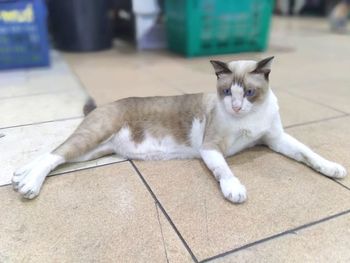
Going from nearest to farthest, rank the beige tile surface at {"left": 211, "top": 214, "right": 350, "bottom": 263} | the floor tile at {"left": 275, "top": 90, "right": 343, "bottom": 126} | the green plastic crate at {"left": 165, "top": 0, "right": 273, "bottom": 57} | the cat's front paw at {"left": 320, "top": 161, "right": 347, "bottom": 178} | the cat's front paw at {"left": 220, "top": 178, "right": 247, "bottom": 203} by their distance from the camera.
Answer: the beige tile surface at {"left": 211, "top": 214, "right": 350, "bottom": 263}, the cat's front paw at {"left": 220, "top": 178, "right": 247, "bottom": 203}, the cat's front paw at {"left": 320, "top": 161, "right": 347, "bottom": 178}, the floor tile at {"left": 275, "top": 90, "right": 343, "bottom": 126}, the green plastic crate at {"left": 165, "top": 0, "right": 273, "bottom": 57}

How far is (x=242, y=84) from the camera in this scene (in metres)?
1.02

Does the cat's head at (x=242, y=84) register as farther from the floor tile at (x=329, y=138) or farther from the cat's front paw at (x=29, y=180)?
the cat's front paw at (x=29, y=180)

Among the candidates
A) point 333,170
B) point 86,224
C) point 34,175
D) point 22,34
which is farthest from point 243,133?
point 22,34

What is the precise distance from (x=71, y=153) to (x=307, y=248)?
0.76 meters

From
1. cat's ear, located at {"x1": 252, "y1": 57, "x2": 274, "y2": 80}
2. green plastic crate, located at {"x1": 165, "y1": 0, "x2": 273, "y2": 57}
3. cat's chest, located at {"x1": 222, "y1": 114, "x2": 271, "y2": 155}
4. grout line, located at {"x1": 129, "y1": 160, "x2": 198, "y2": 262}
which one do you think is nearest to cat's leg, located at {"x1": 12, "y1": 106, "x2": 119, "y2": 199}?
grout line, located at {"x1": 129, "y1": 160, "x2": 198, "y2": 262}

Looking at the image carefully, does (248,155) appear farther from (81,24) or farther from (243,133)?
(81,24)

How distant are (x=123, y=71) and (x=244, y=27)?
1123 millimetres

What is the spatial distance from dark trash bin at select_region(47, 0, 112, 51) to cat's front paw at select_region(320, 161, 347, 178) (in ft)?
8.67

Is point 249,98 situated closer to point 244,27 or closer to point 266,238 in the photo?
point 266,238

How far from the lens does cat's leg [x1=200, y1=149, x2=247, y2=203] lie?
0.94 meters

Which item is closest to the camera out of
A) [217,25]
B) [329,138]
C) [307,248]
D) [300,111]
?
[307,248]

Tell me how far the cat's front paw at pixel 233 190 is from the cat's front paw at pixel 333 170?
28 cm

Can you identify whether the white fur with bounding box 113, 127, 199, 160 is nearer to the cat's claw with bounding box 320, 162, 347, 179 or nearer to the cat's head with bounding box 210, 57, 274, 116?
the cat's head with bounding box 210, 57, 274, 116

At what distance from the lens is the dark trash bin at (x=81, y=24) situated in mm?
3061
